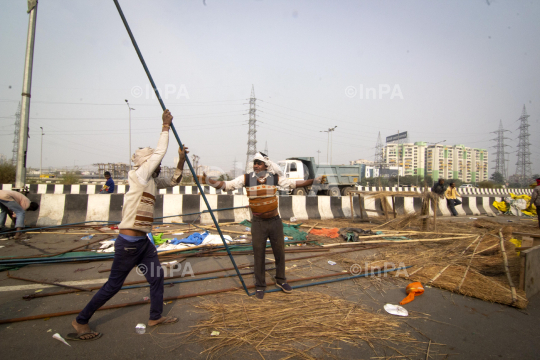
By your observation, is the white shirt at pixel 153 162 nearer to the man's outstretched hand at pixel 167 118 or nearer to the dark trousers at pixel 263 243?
the man's outstretched hand at pixel 167 118

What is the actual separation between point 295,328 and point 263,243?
1.17 m

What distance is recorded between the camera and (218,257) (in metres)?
5.21

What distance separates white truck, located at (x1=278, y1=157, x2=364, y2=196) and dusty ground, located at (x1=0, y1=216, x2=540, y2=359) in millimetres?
13982

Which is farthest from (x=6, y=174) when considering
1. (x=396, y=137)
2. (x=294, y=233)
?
(x=396, y=137)

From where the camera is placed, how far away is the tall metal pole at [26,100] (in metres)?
7.38

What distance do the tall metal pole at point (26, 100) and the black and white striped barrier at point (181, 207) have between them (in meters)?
0.65

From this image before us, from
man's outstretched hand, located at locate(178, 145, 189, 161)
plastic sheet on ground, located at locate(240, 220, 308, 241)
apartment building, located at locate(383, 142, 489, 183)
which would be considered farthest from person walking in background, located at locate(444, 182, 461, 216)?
apartment building, located at locate(383, 142, 489, 183)

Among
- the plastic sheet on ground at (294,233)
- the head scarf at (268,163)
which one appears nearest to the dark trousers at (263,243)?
the head scarf at (268,163)

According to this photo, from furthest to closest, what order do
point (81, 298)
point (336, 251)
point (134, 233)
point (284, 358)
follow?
point (336, 251) < point (81, 298) < point (134, 233) < point (284, 358)

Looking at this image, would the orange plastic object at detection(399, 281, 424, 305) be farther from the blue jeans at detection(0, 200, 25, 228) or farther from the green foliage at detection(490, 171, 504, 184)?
the green foliage at detection(490, 171, 504, 184)

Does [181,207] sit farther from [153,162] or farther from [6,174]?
[6,174]

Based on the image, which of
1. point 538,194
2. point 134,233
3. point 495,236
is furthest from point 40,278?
point 538,194

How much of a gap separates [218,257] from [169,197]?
4.00 metres

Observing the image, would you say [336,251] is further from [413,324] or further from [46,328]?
[46,328]
